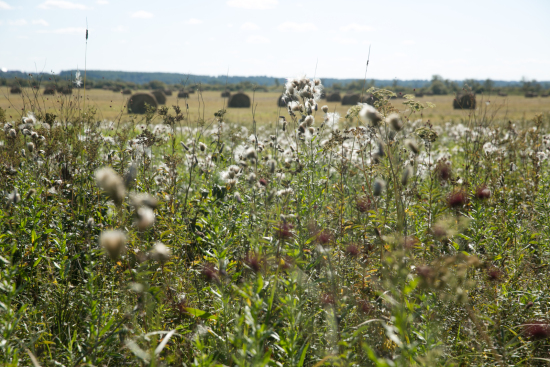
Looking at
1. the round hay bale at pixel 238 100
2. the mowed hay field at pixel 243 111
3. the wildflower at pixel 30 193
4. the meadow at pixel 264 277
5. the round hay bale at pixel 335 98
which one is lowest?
the meadow at pixel 264 277

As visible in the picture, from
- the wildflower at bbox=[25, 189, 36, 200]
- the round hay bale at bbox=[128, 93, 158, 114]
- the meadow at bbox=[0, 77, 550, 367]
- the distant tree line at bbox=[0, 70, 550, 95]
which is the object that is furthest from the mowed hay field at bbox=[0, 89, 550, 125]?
the wildflower at bbox=[25, 189, 36, 200]

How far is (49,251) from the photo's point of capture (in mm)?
2797

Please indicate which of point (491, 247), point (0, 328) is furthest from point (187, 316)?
point (491, 247)

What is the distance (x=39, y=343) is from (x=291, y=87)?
316 cm

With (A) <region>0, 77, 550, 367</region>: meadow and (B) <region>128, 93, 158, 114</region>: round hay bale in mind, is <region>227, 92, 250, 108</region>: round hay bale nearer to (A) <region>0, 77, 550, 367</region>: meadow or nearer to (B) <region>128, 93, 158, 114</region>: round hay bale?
(B) <region>128, 93, 158, 114</region>: round hay bale

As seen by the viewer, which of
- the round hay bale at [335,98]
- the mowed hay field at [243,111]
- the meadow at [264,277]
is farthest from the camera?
the round hay bale at [335,98]

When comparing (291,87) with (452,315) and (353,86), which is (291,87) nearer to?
(452,315)

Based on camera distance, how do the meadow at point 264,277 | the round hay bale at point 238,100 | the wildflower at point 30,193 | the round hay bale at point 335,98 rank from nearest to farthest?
the meadow at point 264,277 → the wildflower at point 30,193 → the round hay bale at point 238,100 → the round hay bale at point 335,98

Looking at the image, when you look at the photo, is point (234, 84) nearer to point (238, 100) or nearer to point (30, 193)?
point (238, 100)

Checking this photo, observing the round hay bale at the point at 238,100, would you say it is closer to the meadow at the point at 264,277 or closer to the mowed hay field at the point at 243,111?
the mowed hay field at the point at 243,111

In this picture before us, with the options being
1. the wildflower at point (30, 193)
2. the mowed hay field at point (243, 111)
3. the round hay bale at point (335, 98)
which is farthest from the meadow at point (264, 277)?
the round hay bale at point (335, 98)

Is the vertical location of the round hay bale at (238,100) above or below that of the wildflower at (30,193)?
above

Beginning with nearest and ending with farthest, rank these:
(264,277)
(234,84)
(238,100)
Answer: (264,277), (238,100), (234,84)

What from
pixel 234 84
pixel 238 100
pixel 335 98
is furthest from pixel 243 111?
pixel 234 84
